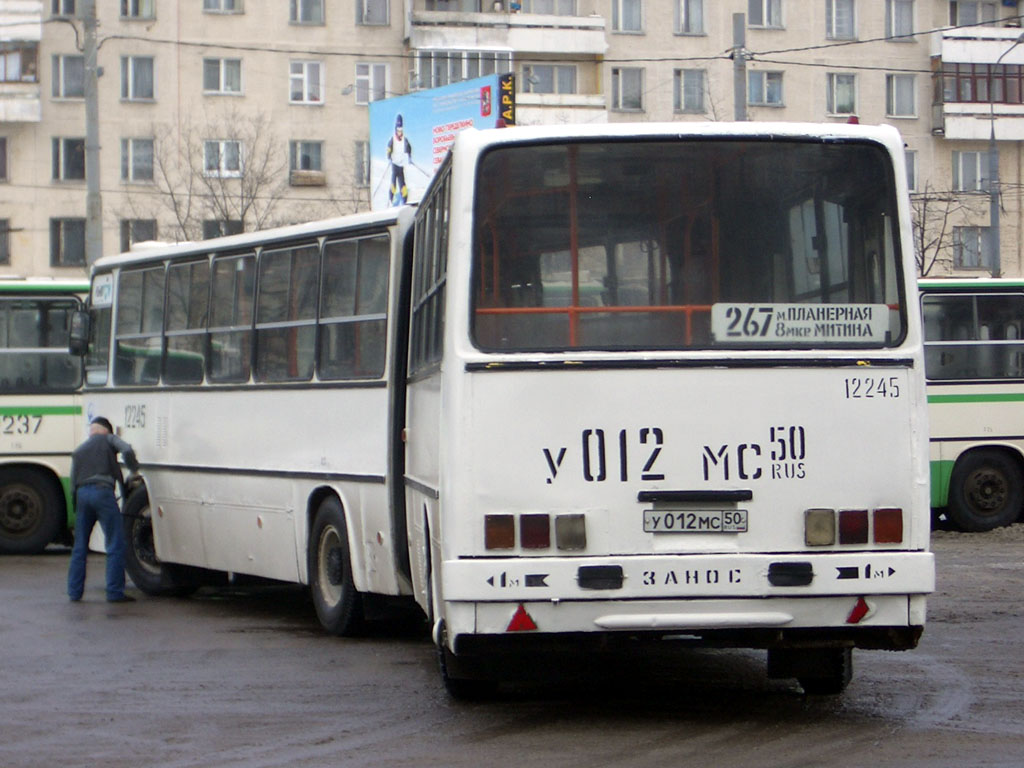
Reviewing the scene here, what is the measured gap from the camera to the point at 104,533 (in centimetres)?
1581

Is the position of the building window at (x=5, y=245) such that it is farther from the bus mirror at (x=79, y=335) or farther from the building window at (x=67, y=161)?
the bus mirror at (x=79, y=335)

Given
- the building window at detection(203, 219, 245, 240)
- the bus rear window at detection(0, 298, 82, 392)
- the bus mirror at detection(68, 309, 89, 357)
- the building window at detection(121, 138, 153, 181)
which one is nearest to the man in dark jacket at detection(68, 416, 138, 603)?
the bus mirror at detection(68, 309, 89, 357)

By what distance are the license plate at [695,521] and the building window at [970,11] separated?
5804 centimetres

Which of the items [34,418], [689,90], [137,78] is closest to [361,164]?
[137,78]

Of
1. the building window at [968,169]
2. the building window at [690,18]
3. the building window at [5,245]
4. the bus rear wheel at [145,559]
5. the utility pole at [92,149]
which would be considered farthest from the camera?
the building window at [968,169]

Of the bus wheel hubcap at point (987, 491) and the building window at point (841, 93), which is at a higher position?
the building window at point (841, 93)

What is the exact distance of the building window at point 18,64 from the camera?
5647 centimetres

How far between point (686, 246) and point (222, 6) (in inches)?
2033

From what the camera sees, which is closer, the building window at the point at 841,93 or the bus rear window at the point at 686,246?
the bus rear window at the point at 686,246

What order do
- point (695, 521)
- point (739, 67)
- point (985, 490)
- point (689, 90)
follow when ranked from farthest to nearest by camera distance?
point (689, 90)
point (739, 67)
point (985, 490)
point (695, 521)

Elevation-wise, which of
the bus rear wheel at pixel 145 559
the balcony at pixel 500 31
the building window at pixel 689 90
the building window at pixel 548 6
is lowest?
the bus rear wheel at pixel 145 559

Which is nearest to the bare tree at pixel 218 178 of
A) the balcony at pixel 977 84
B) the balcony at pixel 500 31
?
the balcony at pixel 500 31

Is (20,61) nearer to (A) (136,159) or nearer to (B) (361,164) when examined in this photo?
(A) (136,159)

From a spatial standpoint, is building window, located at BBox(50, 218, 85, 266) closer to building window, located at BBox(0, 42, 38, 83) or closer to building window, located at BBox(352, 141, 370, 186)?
building window, located at BBox(0, 42, 38, 83)
